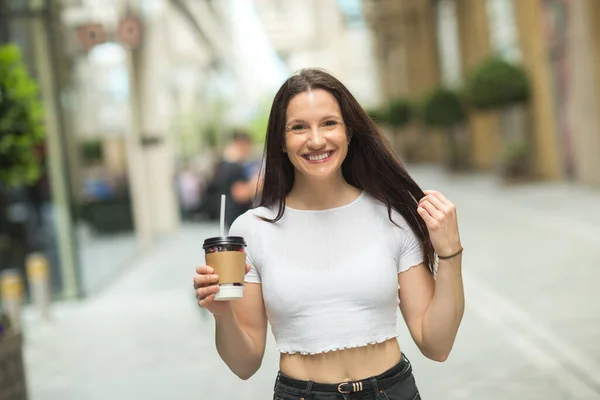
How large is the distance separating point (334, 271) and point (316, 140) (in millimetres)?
333

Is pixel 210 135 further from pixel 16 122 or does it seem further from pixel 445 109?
pixel 16 122

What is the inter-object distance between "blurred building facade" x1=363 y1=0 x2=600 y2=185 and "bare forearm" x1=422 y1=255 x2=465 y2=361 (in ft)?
64.3

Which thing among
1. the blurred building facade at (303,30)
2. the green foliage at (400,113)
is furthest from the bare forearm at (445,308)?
the blurred building facade at (303,30)

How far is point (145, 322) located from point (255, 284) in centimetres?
808

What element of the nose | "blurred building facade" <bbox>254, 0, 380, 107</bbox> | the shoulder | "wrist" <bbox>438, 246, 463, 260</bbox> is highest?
"blurred building facade" <bbox>254, 0, 380, 107</bbox>

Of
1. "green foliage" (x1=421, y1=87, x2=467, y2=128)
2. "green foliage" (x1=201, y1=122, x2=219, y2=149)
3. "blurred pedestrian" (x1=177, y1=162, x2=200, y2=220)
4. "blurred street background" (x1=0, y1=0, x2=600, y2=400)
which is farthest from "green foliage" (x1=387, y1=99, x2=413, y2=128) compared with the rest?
"blurred pedestrian" (x1=177, y1=162, x2=200, y2=220)

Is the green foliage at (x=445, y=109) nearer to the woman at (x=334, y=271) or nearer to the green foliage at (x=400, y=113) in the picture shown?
the green foliage at (x=400, y=113)

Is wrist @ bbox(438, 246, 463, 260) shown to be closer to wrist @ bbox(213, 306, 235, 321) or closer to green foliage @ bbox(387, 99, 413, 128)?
wrist @ bbox(213, 306, 235, 321)

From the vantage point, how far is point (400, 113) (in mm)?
46781

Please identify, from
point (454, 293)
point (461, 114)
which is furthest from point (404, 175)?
point (461, 114)

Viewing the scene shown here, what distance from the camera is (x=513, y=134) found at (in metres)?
29.3

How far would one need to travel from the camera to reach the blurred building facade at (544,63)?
71.1ft

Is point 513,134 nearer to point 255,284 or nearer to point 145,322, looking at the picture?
point 145,322

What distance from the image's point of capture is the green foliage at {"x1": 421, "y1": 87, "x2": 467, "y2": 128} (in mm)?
33219
